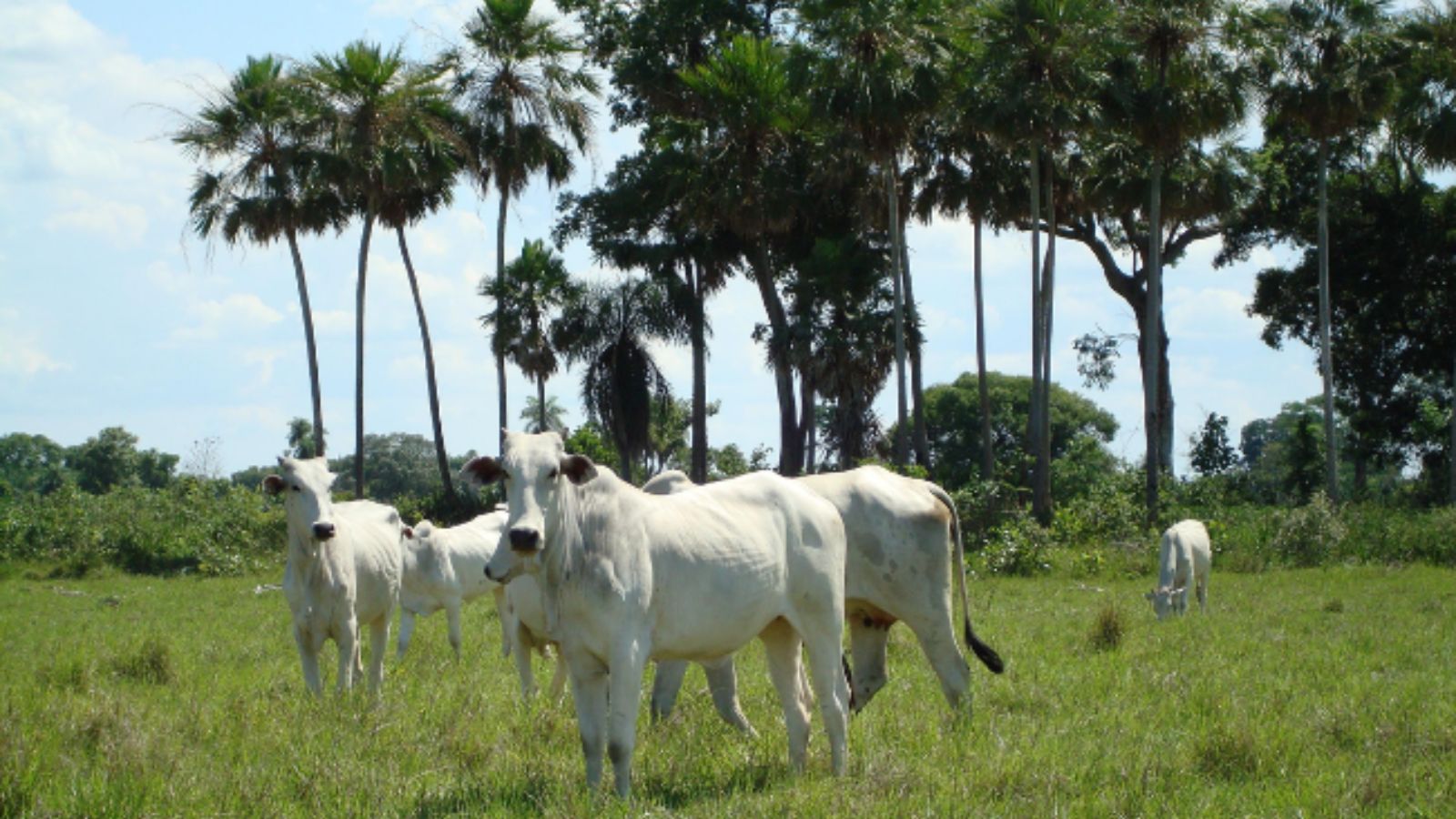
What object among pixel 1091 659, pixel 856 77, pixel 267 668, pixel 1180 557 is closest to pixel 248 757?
pixel 267 668

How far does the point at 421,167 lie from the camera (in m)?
43.1

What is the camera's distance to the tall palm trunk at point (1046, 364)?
3634 centimetres

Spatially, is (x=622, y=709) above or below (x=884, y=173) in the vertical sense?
below

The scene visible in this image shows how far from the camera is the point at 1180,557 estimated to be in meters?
21.0

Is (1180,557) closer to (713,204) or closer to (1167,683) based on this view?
(1167,683)

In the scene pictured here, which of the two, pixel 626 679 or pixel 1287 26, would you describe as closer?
pixel 626 679

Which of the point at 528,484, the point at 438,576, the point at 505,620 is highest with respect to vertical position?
A: the point at 528,484

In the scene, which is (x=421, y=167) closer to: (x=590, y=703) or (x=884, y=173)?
(x=884, y=173)

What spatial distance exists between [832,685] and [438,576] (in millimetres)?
8494

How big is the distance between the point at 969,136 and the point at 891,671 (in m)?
29.0

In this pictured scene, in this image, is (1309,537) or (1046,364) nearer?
(1309,537)

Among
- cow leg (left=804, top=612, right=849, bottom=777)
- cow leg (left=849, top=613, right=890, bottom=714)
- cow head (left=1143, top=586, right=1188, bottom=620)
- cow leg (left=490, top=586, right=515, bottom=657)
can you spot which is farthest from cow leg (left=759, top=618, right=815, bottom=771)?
cow head (left=1143, top=586, right=1188, bottom=620)

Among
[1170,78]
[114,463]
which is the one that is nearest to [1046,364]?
[1170,78]

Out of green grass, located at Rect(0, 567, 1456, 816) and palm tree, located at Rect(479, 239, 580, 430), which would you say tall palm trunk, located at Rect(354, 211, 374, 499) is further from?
green grass, located at Rect(0, 567, 1456, 816)
